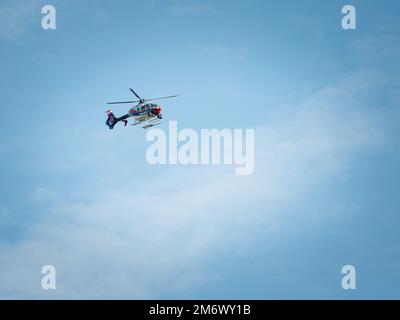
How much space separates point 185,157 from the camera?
102500 millimetres

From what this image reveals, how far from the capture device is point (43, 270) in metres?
89.0

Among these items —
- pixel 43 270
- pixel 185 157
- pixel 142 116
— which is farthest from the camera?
pixel 142 116

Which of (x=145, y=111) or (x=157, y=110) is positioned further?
(x=145, y=111)
